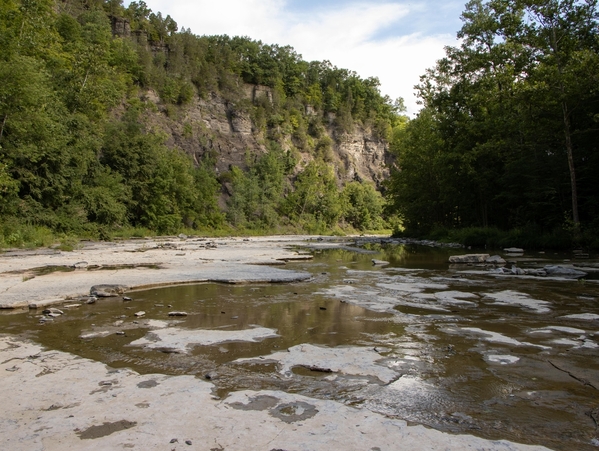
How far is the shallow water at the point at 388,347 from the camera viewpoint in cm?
313

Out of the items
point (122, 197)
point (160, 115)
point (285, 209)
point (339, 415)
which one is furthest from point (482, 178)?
point (160, 115)

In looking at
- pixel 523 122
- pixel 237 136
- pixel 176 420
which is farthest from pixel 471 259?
pixel 237 136

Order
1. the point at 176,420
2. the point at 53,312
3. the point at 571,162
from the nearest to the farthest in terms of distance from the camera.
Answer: the point at 176,420 → the point at 53,312 → the point at 571,162

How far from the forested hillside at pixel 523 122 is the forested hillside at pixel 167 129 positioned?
25.6 m

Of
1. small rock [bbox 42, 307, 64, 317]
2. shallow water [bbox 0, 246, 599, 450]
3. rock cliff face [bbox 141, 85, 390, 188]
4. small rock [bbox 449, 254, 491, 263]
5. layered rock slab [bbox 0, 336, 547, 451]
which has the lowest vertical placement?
small rock [bbox 449, 254, 491, 263]

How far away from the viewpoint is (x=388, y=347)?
4734 mm

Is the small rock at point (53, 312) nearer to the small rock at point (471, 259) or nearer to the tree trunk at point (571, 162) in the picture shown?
the small rock at point (471, 259)

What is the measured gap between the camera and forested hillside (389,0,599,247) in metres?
20.0

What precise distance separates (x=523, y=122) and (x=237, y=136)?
168ft

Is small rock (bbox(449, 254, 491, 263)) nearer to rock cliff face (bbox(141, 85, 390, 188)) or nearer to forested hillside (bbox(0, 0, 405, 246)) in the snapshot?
forested hillside (bbox(0, 0, 405, 246))

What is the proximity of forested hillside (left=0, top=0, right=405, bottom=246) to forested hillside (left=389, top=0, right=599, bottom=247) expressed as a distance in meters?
25.6

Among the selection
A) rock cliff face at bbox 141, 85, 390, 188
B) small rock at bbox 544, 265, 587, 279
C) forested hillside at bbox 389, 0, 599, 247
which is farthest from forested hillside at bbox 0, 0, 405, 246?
forested hillside at bbox 389, 0, 599, 247

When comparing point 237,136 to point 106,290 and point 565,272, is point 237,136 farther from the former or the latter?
point 106,290

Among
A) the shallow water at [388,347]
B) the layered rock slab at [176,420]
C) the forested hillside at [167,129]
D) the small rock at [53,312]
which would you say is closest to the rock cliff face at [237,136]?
the forested hillside at [167,129]
